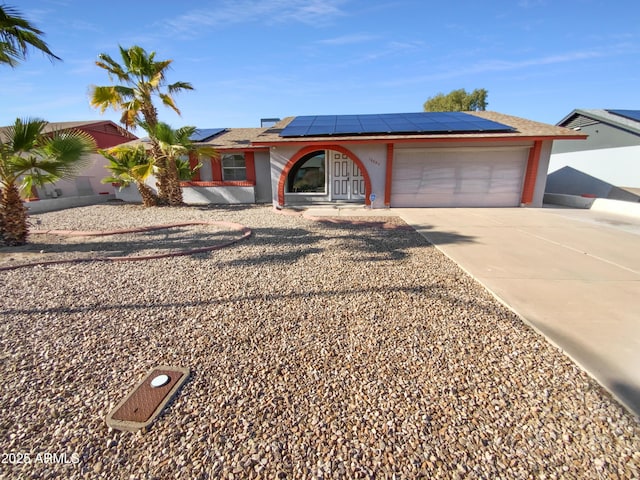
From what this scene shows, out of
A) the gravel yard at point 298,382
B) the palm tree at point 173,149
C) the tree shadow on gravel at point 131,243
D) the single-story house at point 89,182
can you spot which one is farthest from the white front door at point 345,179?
the single-story house at point 89,182

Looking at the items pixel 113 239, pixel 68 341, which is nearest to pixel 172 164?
pixel 113 239

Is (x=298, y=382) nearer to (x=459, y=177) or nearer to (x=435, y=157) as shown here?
(x=435, y=157)

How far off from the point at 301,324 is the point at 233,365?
90 cm

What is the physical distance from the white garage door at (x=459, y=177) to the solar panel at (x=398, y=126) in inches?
34.5

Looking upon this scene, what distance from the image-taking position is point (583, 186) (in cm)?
1439

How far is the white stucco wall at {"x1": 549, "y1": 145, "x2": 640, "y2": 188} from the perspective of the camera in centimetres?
1230

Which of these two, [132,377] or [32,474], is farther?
[132,377]

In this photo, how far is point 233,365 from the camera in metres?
2.55

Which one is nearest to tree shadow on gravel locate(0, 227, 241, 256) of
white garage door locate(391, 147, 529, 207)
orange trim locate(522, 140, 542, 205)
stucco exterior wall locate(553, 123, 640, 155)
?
white garage door locate(391, 147, 529, 207)

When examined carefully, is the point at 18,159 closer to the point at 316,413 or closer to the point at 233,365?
the point at 233,365

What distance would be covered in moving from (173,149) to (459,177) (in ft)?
38.8

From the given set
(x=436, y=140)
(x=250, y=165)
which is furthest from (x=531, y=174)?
(x=250, y=165)

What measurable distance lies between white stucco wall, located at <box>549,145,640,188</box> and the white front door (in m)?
11.8

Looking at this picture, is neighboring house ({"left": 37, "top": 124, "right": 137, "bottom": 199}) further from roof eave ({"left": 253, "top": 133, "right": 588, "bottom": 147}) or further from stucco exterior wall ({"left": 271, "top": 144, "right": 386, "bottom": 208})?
roof eave ({"left": 253, "top": 133, "right": 588, "bottom": 147})
